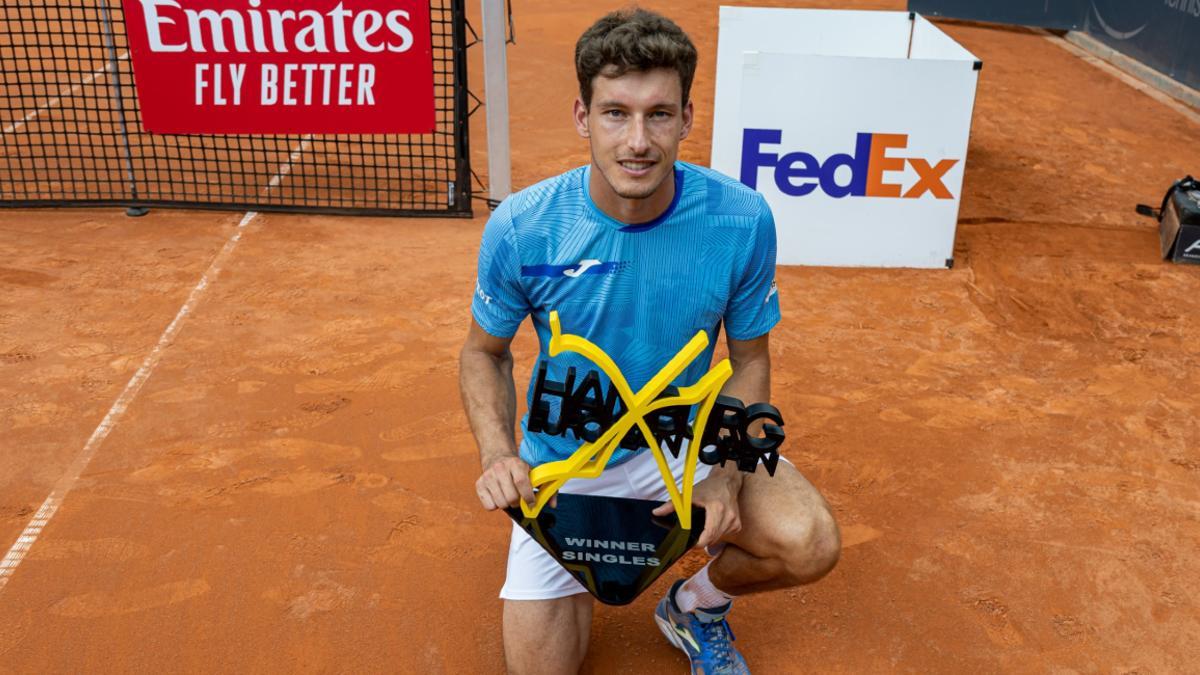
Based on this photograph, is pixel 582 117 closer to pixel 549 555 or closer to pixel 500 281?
pixel 500 281

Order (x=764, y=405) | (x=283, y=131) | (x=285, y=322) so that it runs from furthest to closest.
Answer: (x=283, y=131) < (x=285, y=322) < (x=764, y=405)

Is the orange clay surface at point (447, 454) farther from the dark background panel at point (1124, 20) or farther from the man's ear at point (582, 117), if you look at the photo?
the dark background panel at point (1124, 20)

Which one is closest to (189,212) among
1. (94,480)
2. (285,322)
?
(285,322)

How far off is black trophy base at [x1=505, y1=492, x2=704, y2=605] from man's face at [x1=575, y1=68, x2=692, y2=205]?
905 mm

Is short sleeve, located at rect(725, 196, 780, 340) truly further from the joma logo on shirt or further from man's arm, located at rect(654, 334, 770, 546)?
the joma logo on shirt

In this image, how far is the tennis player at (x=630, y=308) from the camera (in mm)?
2881

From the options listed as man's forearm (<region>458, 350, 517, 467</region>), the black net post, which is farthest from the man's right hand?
the black net post

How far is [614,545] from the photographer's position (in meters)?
2.99

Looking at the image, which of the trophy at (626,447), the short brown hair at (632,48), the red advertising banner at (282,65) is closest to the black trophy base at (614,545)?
the trophy at (626,447)

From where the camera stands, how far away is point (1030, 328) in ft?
19.3

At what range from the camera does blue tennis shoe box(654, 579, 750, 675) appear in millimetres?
3363

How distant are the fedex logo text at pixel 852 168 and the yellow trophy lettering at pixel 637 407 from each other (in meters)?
4.10

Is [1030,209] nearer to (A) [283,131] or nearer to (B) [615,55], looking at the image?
(A) [283,131]

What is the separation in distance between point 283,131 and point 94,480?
3.41 metres
